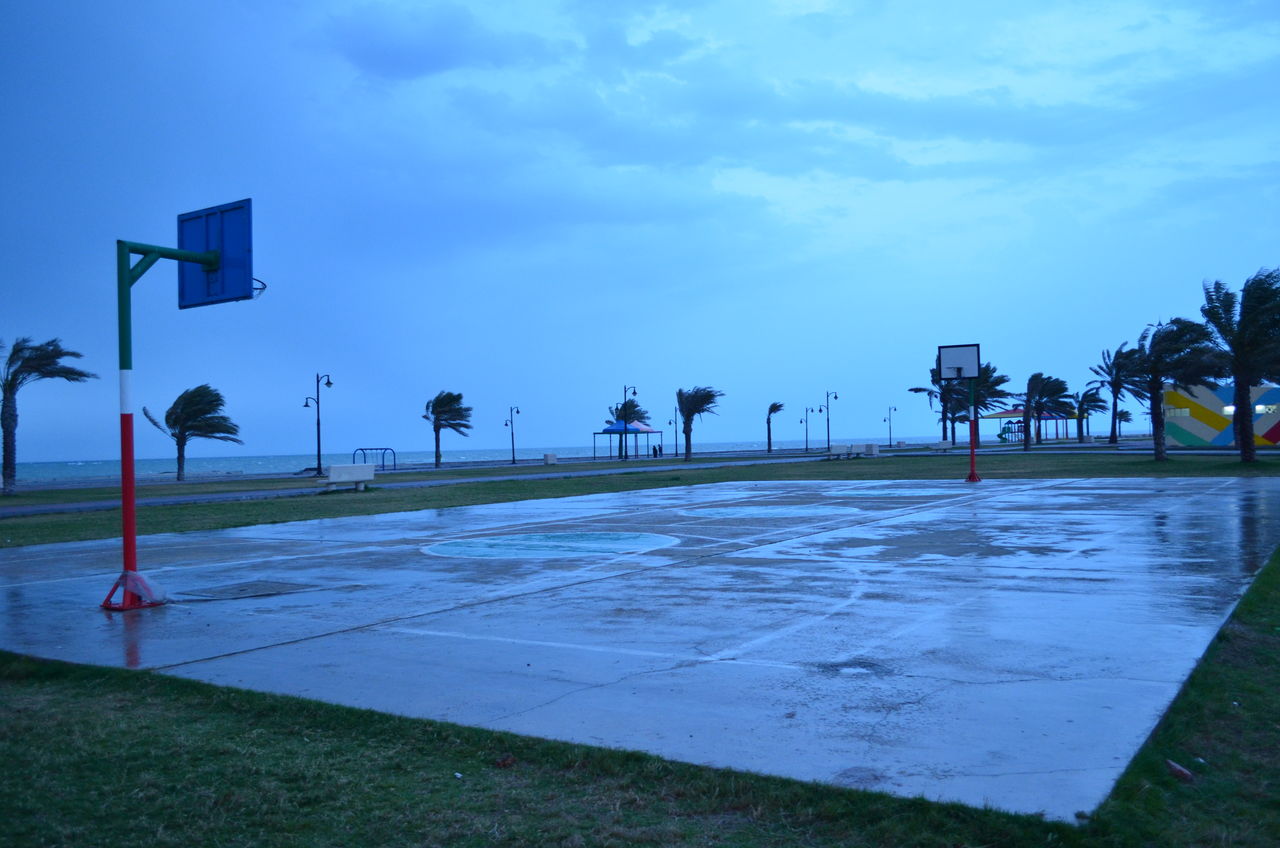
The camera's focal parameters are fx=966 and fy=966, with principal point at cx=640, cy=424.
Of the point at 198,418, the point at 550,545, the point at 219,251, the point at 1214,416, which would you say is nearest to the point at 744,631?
the point at 550,545

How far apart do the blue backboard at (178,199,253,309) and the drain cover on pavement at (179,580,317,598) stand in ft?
10.4

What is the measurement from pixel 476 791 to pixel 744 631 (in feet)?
11.9

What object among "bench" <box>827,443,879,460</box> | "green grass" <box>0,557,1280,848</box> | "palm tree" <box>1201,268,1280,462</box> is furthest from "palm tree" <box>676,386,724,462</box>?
"green grass" <box>0,557,1280,848</box>

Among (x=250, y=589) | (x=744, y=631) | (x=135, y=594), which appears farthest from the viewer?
(x=250, y=589)

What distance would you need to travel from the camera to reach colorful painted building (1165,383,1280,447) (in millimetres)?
56250

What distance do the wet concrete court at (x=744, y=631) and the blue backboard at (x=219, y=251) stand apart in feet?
10.7

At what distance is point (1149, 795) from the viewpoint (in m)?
4.03

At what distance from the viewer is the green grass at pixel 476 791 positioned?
3.84 meters

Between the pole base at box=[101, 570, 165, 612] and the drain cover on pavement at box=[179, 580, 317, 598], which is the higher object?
the pole base at box=[101, 570, 165, 612]

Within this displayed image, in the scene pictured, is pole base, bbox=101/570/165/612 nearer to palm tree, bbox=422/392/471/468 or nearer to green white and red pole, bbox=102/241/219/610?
green white and red pole, bbox=102/241/219/610

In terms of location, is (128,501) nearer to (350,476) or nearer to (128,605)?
(128,605)

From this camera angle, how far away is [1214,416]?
2352 inches

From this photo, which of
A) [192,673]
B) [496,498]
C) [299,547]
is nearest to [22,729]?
[192,673]

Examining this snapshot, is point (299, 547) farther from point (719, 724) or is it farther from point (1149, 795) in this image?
point (1149, 795)
